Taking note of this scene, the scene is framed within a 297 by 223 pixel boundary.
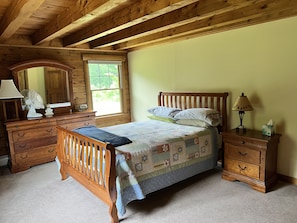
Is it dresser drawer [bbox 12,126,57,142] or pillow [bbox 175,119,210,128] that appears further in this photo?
dresser drawer [bbox 12,126,57,142]

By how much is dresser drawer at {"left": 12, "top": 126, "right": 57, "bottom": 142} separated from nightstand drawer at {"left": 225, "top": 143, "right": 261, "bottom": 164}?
2.95 m

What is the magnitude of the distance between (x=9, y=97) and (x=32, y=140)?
79 cm

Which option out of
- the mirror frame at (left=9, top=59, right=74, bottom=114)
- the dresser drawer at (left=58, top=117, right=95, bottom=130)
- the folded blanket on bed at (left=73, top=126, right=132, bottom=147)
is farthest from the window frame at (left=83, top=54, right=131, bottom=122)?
the folded blanket on bed at (left=73, top=126, right=132, bottom=147)

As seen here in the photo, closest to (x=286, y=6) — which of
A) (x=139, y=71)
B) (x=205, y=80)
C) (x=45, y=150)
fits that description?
(x=205, y=80)

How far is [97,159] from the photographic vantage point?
8.07ft

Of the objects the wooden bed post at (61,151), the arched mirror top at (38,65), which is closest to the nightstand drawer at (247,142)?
the wooden bed post at (61,151)

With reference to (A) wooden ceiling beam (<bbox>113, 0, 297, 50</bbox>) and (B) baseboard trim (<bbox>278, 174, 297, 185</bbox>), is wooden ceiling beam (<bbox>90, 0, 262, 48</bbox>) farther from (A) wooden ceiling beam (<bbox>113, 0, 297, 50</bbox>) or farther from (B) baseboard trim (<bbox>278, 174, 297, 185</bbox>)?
(B) baseboard trim (<bbox>278, 174, 297, 185</bbox>)

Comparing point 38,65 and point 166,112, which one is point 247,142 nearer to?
point 166,112

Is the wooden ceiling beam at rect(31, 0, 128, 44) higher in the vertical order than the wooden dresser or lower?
higher

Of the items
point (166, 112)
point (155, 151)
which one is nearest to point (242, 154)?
point (155, 151)

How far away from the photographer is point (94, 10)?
220 centimetres

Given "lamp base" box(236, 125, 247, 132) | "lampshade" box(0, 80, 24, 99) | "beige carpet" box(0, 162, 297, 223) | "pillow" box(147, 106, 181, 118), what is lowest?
"beige carpet" box(0, 162, 297, 223)

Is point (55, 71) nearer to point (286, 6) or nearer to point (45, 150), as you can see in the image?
point (45, 150)

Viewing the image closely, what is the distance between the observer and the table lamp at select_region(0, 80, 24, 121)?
369 centimetres
